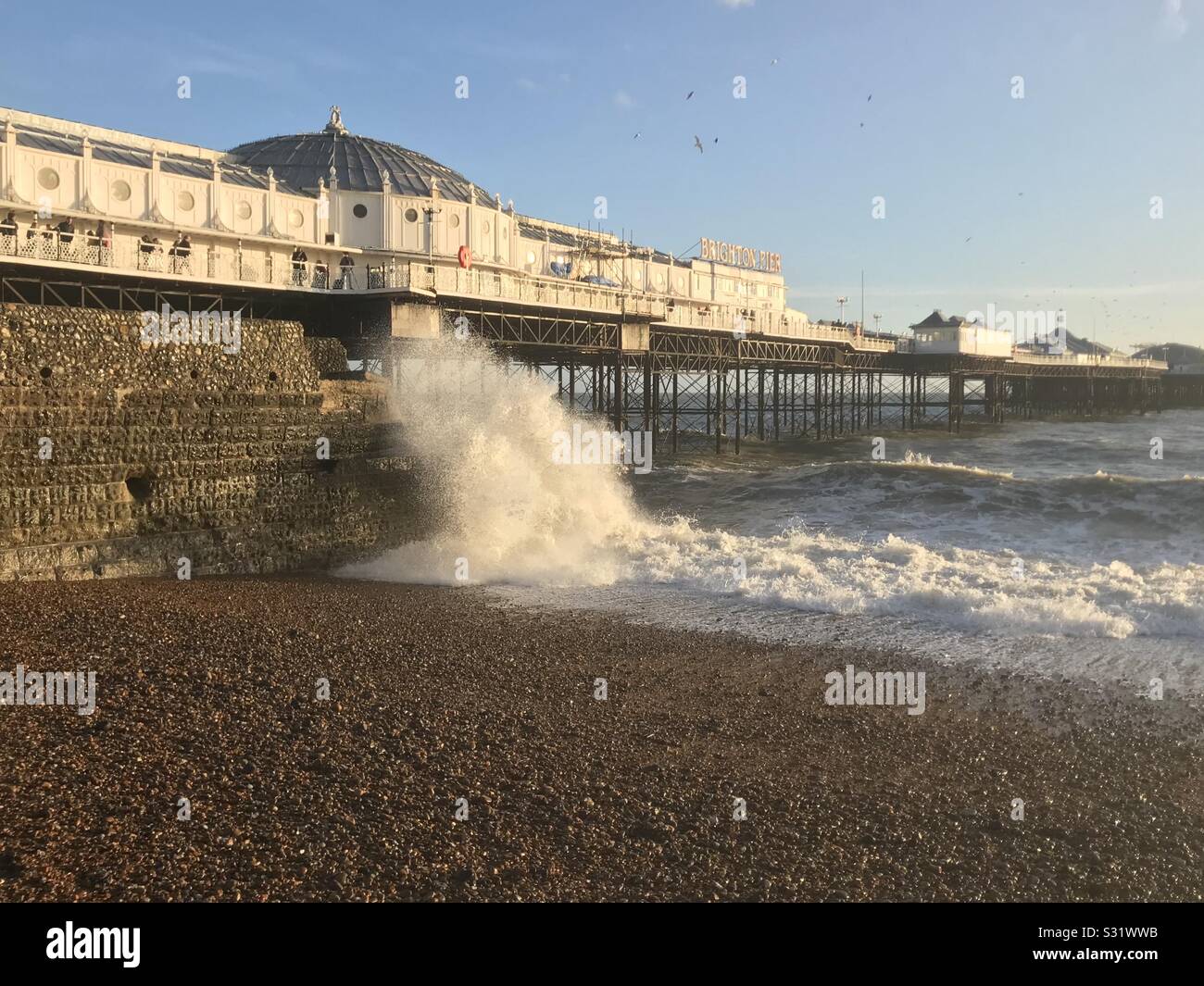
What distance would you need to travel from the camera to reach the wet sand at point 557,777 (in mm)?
5562

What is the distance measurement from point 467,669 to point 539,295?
1950 centimetres

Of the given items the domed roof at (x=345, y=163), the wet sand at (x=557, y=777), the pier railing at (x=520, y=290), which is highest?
the domed roof at (x=345, y=163)

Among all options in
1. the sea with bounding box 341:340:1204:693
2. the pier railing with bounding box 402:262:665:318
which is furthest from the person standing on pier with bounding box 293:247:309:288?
the sea with bounding box 341:340:1204:693

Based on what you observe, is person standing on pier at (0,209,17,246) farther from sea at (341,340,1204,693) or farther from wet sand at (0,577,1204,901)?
wet sand at (0,577,1204,901)

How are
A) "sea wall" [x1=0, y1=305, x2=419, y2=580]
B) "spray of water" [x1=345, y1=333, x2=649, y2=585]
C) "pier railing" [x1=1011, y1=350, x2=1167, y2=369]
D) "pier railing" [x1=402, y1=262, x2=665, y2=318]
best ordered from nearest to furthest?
"sea wall" [x1=0, y1=305, x2=419, y2=580], "spray of water" [x1=345, y1=333, x2=649, y2=585], "pier railing" [x1=402, y1=262, x2=665, y2=318], "pier railing" [x1=1011, y1=350, x2=1167, y2=369]

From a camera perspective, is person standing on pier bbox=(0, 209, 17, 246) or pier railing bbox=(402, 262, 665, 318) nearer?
person standing on pier bbox=(0, 209, 17, 246)

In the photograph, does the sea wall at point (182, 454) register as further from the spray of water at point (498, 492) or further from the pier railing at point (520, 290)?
the pier railing at point (520, 290)

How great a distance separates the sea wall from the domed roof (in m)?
16.8

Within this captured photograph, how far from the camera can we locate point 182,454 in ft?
51.0

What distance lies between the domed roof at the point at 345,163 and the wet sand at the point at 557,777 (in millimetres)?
26432

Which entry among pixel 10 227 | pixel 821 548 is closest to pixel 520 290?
pixel 10 227

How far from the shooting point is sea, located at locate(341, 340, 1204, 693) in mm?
12273

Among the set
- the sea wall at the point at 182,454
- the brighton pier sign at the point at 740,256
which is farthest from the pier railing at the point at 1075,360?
the sea wall at the point at 182,454

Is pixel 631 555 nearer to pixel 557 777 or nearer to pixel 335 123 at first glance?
pixel 557 777
